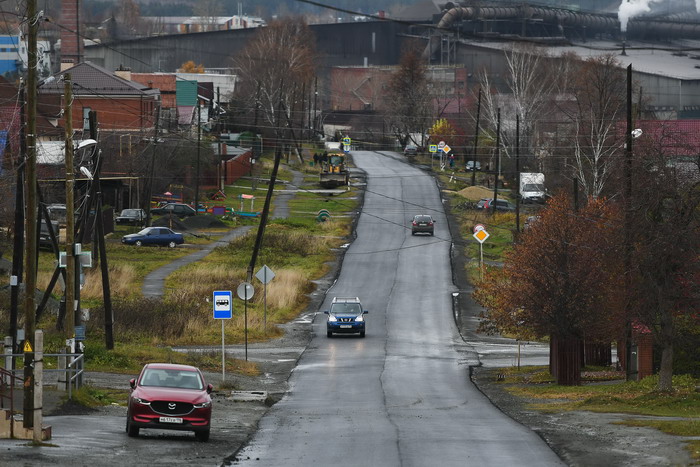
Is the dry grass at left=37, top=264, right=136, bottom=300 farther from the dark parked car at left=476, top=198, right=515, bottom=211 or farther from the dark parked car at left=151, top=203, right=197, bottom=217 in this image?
the dark parked car at left=476, top=198, right=515, bottom=211

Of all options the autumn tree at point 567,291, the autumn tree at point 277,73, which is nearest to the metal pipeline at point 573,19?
the autumn tree at point 277,73

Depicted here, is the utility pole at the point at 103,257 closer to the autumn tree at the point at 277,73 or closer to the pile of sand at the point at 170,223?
the pile of sand at the point at 170,223

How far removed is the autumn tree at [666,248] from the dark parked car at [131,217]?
50.9m

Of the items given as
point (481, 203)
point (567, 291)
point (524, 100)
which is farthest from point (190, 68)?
point (567, 291)

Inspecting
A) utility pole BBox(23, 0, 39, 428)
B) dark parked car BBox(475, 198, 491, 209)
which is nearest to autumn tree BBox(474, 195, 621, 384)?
utility pole BBox(23, 0, 39, 428)

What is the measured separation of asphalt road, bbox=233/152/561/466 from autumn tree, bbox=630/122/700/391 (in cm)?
439

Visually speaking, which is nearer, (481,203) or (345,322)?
(345,322)

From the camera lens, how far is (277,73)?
132250mm

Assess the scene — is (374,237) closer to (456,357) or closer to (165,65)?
(456,357)

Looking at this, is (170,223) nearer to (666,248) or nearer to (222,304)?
(222,304)

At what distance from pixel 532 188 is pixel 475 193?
5.47 meters

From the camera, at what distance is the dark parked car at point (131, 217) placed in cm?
7575

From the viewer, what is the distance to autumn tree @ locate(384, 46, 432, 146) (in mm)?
126875

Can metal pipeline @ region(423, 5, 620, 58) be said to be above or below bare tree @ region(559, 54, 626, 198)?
above
